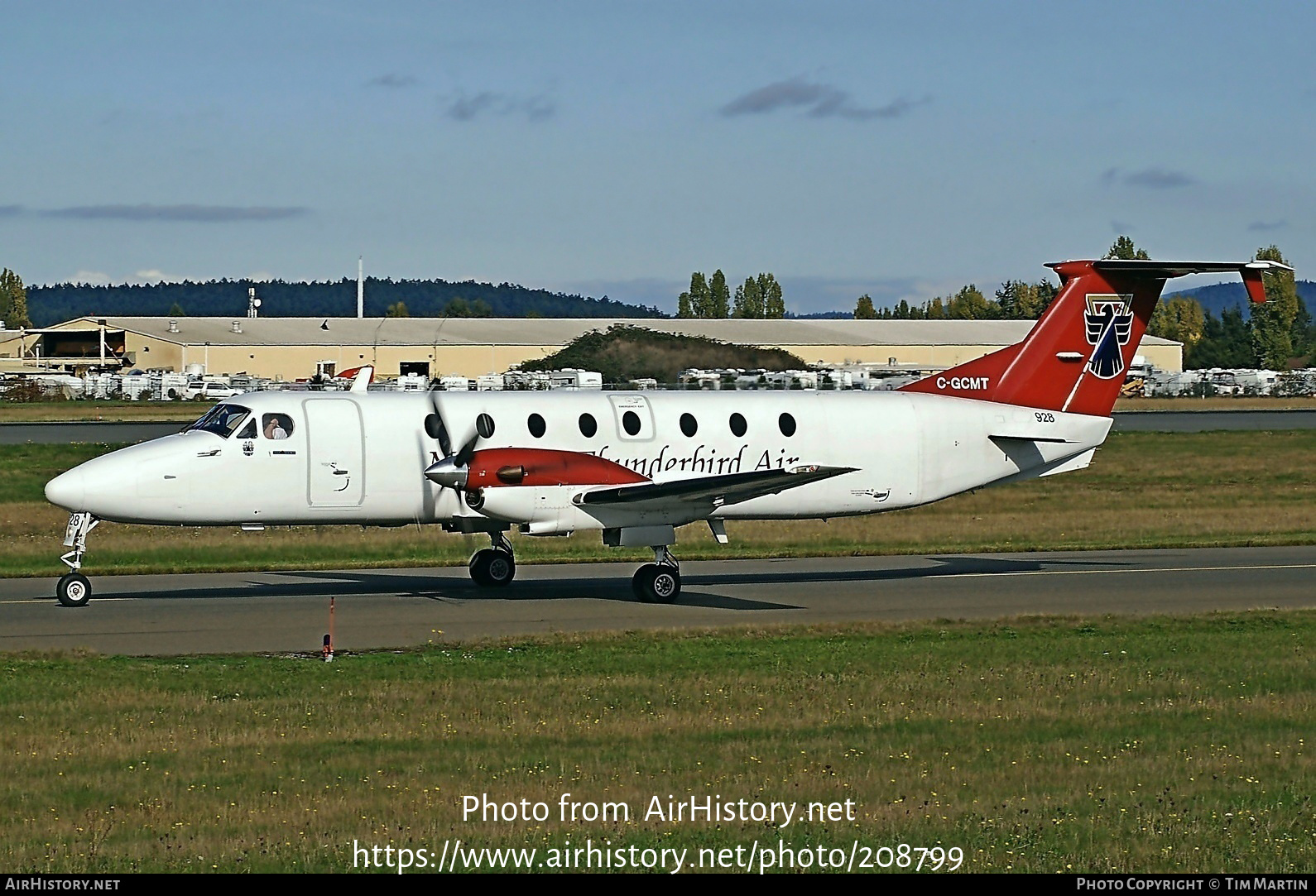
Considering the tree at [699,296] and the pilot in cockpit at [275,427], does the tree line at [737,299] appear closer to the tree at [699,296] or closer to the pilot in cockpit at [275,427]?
the tree at [699,296]

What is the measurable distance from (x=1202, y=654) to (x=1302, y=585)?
8.41 m

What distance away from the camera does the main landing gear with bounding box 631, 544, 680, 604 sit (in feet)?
74.9

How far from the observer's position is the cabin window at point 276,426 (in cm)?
2220

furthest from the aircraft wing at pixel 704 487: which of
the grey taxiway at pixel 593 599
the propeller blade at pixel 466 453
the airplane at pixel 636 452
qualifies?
the propeller blade at pixel 466 453

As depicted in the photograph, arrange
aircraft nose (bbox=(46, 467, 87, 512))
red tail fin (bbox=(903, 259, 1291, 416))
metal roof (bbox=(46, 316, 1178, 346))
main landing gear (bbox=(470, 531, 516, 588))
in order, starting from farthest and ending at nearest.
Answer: metal roof (bbox=(46, 316, 1178, 346)) < red tail fin (bbox=(903, 259, 1291, 416)) < main landing gear (bbox=(470, 531, 516, 588)) < aircraft nose (bbox=(46, 467, 87, 512))

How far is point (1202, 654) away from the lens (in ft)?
57.7

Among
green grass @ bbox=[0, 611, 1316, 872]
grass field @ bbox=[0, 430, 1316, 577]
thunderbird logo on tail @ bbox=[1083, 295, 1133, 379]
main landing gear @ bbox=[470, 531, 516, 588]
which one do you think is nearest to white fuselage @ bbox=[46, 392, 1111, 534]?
thunderbird logo on tail @ bbox=[1083, 295, 1133, 379]

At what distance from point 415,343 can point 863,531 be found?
77.5 metres

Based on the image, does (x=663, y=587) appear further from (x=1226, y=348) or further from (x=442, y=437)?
(x=1226, y=348)

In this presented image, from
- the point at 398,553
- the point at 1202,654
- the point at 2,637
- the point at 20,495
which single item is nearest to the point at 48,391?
the point at 20,495

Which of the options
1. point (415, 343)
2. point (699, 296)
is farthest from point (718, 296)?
point (415, 343)

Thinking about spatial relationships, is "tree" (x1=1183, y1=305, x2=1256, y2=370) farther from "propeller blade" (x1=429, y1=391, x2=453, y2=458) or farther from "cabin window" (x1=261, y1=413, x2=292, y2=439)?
"cabin window" (x1=261, y1=413, x2=292, y2=439)

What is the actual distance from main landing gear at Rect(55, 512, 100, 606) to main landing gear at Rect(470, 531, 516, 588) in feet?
19.6

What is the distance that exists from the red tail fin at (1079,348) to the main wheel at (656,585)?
21.2 ft
